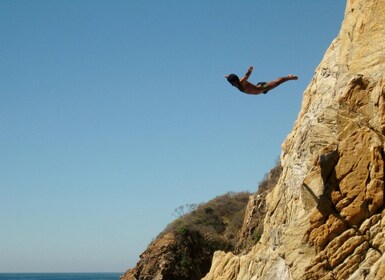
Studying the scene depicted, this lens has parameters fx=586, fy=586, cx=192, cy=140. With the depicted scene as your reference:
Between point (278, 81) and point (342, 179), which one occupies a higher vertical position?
point (278, 81)

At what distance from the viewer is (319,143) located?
644 inches

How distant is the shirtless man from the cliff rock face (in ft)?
5.35

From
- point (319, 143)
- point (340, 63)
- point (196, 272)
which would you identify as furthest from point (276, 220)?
point (196, 272)

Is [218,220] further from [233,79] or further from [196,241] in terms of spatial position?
[233,79]

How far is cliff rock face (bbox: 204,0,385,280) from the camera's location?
14.4m

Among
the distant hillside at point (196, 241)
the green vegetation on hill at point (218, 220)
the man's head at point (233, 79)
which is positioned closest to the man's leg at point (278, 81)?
the man's head at point (233, 79)

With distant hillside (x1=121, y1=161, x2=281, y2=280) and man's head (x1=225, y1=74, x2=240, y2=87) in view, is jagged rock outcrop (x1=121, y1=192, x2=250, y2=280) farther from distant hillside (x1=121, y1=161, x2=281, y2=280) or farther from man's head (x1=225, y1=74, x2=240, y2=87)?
man's head (x1=225, y1=74, x2=240, y2=87)

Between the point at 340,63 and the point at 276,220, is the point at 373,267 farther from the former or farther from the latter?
the point at 340,63

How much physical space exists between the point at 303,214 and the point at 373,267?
9.51 ft

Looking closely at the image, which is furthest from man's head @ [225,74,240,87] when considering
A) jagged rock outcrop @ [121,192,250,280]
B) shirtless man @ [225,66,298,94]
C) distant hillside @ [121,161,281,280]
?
jagged rock outcrop @ [121,192,250,280]

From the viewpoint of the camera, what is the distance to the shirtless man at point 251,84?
14758mm

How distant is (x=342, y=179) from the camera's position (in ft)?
49.3

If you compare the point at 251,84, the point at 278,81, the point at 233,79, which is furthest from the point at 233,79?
the point at 278,81

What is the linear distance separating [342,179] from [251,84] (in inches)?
133
